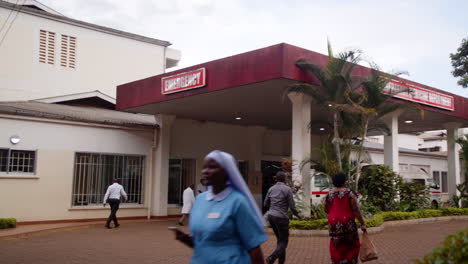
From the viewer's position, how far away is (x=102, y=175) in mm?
16547

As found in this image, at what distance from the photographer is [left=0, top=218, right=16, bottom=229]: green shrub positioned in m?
13.3

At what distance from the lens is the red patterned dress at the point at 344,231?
6.02 meters

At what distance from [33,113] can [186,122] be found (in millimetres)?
6196

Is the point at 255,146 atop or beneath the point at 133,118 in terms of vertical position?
beneath

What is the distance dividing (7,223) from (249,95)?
784 cm

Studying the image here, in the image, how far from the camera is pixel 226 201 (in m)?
3.17

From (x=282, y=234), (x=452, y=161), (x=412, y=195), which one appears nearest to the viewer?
(x=282, y=234)

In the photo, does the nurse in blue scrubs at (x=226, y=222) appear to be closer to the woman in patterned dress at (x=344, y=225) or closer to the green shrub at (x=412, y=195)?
the woman in patterned dress at (x=344, y=225)

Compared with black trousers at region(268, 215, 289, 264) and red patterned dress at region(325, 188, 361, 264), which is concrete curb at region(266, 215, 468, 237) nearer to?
black trousers at region(268, 215, 289, 264)

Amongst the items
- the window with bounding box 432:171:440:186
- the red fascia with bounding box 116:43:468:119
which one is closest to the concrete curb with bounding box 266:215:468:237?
the red fascia with bounding box 116:43:468:119

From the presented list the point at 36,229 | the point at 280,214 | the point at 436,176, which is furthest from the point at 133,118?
the point at 436,176

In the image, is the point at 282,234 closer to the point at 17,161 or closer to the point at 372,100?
the point at 372,100

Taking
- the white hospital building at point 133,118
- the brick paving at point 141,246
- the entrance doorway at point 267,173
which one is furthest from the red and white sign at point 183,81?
the entrance doorway at point 267,173

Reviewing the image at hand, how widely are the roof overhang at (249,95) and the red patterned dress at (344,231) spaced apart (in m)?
5.83
